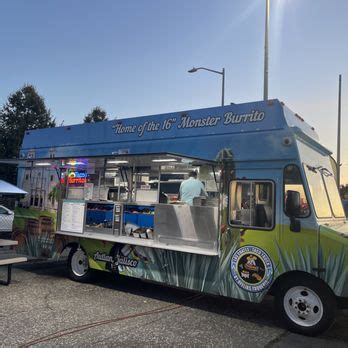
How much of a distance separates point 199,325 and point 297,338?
1305 mm

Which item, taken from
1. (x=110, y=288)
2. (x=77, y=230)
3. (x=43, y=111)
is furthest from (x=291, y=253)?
(x=43, y=111)

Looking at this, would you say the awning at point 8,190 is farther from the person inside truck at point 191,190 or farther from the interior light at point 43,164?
the person inside truck at point 191,190

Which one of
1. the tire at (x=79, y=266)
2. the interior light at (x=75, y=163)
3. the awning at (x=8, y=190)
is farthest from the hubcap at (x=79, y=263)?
the interior light at (x=75, y=163)

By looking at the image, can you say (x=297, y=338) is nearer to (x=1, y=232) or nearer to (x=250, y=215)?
(x=250, y=215)

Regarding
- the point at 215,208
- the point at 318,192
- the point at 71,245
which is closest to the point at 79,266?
the point at 71,245

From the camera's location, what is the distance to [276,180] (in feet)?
20.0

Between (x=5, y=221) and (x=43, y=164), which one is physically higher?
(x=43, y=164)

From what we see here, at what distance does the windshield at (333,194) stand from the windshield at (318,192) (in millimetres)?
255

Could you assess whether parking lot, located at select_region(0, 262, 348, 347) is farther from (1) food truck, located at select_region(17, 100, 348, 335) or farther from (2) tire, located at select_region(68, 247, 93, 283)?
(1) food truck, located at select_region(17, 100, 348, 335)

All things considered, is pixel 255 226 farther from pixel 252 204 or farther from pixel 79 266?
pixel 79 266

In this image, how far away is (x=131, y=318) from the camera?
604 cm

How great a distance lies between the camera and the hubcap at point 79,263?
27.5 feet

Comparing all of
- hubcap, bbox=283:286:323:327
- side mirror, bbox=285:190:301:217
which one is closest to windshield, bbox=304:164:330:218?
side mirror, bbox=285:190:301:217

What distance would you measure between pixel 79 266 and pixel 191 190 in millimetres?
2961
